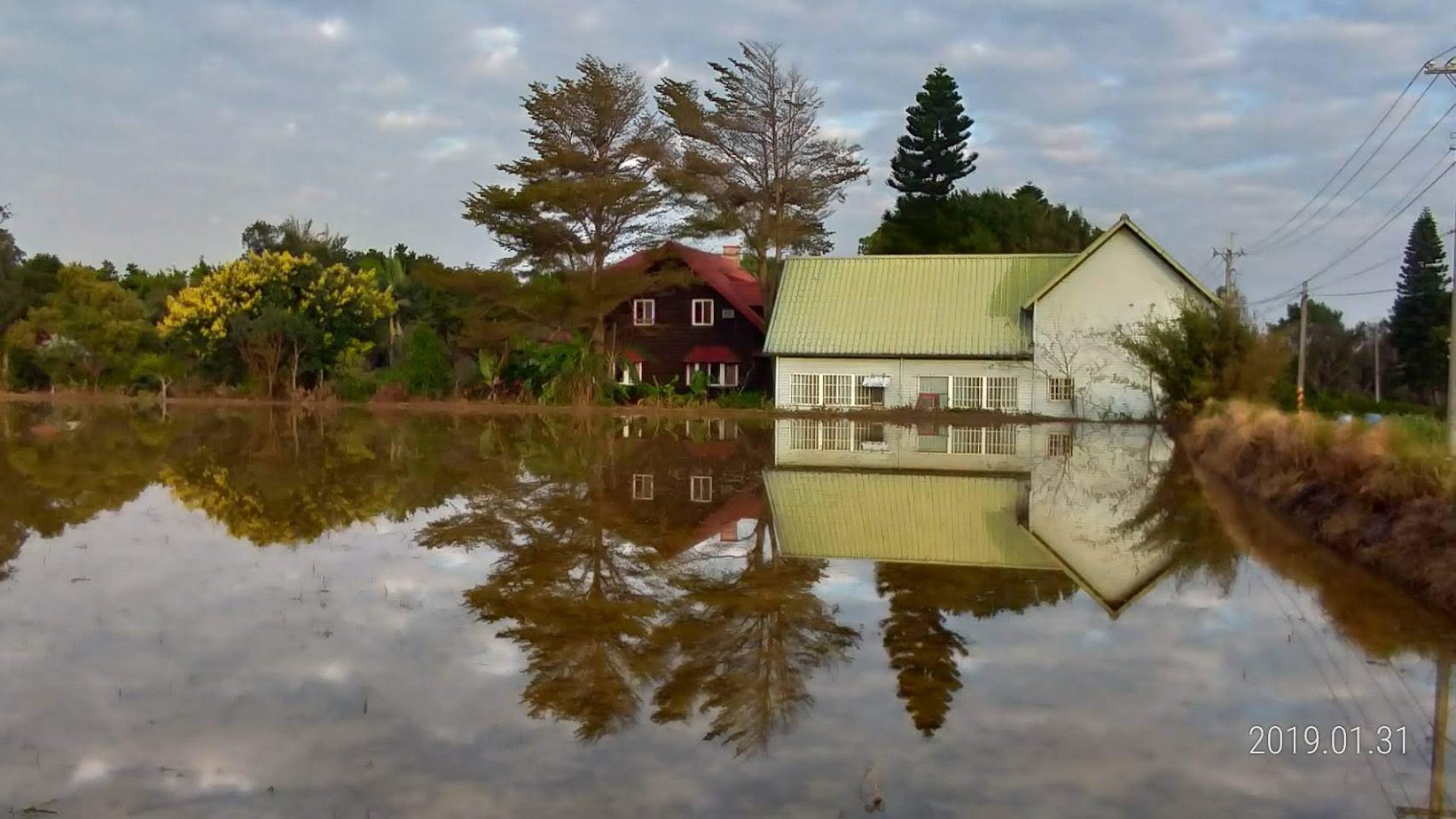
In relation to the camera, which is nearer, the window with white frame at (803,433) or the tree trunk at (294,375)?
the window with white frame at (803,433)

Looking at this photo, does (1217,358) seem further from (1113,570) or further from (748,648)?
(748,648)

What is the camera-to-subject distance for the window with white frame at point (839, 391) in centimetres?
3756

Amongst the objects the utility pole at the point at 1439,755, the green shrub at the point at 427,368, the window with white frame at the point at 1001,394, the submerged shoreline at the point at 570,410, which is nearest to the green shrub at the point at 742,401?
the submerged shoreline at the point at 570,410

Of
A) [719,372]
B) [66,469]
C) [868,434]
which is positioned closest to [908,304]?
[719,372]

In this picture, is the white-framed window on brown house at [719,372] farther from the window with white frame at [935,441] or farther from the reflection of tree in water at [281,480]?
the reflection of tree in water at [281,480]

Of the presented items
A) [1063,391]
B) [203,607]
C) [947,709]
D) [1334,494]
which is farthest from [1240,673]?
[1063,391]

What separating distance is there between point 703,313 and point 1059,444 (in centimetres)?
1896

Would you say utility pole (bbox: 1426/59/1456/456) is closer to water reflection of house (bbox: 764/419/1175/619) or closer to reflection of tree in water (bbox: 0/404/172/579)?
water reflection of house (bbox: 764/419/1175/619)

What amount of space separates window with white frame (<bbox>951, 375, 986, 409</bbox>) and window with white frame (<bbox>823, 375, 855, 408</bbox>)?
10.6 feet

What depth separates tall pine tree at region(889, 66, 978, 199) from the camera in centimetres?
5619

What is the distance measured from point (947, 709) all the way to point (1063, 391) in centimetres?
3119

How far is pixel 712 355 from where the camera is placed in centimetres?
4172

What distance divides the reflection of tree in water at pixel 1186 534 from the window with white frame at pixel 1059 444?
5.62 metres

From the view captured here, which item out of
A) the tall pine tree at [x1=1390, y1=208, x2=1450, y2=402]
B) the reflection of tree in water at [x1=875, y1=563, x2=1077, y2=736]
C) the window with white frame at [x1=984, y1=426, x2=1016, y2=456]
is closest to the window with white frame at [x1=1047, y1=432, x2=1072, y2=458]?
the window with white frame at [x1=984, y1=426, x2=1016, y2=456]
